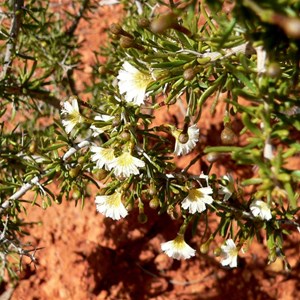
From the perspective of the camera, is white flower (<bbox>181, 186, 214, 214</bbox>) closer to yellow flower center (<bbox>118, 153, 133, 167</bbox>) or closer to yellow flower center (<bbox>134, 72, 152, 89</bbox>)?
yellow flower center (<bbox>118, 153, 133, 167</bbox>)

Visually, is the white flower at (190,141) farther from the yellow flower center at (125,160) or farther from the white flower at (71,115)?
the white flower at (71,115)

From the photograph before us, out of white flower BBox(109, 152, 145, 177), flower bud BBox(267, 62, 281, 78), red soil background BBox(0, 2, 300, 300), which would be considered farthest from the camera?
red soil background BBox(0, 2, 300, 300)

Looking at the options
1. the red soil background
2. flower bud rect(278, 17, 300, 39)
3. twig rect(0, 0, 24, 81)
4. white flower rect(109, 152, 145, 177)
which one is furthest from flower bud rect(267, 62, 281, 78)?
the red soil background

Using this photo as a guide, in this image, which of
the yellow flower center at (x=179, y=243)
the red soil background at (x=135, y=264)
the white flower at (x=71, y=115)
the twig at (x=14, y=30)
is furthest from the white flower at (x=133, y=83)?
the red soil background at (x=135, y=264)

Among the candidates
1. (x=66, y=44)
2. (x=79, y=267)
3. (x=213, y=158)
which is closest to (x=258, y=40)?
(x=213, y=158)

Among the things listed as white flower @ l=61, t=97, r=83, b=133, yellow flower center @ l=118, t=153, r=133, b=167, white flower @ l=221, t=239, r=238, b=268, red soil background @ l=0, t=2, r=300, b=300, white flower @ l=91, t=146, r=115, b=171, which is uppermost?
white flower @ l=61, t=97, r=83, b=133
